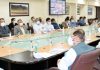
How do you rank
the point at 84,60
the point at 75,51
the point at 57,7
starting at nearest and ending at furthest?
the point at 84,60, the point at 75,51, the point at 57,7

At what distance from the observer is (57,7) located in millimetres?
10266

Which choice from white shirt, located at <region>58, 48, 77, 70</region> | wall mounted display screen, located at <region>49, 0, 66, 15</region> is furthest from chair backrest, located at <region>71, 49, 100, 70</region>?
wall mounted display screen, located at <region>49, 0, 66, 15</region>

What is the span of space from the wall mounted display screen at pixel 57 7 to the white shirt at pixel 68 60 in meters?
7.61

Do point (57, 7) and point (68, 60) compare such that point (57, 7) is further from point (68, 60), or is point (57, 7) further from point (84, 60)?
point (84, 60)

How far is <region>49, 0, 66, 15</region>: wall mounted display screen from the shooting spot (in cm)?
981

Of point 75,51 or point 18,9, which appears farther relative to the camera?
point 18,9

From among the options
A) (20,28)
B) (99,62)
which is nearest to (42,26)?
(20,28)

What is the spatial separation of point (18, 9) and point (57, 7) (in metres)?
2.67

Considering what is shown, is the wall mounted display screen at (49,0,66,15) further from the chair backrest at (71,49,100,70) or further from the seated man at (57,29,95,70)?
the chair backrest at (71,49,100,70)

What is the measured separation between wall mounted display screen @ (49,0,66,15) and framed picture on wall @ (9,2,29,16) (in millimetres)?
1558

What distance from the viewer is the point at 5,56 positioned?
2.61 m

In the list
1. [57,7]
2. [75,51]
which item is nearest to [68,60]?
[75,51]

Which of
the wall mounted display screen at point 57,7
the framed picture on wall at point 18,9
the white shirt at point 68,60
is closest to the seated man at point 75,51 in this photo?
the white shirt at point 68,60

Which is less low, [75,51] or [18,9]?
[18,9]
